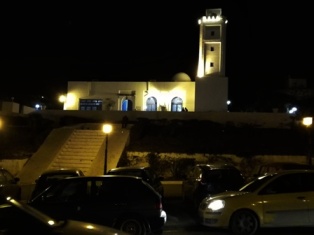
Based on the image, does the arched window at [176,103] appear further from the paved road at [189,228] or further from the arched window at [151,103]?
the paved road at [189,228]

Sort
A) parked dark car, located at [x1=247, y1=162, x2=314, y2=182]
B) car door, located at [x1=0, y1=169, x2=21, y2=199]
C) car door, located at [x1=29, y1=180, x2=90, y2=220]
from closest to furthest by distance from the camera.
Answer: car door, located at [x1=29, y1=180, x2=90, y2=220] → car door, located at [x1=0, y1=169, x2=21, y2=199] → parked dark car, located at [x1=247, y1=162, x2=314, y2=182]

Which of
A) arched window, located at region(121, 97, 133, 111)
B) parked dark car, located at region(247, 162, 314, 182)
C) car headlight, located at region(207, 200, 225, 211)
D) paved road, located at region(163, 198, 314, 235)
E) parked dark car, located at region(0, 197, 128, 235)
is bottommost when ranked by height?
paved road, located at region(163, 198, 314, 235)

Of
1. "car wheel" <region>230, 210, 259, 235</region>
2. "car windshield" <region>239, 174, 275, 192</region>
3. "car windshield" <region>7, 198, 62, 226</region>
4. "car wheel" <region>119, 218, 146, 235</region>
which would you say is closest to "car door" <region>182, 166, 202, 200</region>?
"car windshield" <region>239, 174, 275, 192</region>

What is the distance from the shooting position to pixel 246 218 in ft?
39.1

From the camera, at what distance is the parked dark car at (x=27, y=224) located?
5.35 metres

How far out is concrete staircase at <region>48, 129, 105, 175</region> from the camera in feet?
98.1

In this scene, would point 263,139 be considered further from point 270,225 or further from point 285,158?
point 270,225

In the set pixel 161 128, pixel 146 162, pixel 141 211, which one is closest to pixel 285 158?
pixel 146 162

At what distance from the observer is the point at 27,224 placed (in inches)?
212

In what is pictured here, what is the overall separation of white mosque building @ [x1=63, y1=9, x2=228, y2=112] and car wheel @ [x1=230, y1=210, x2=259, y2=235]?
136 feet

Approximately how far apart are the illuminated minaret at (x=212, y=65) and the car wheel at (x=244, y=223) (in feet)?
135

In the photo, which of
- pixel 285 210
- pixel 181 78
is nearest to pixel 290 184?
pixel 285 210

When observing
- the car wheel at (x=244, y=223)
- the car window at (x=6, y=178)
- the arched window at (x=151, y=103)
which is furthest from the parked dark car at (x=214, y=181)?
the arched window at (x=151, y=103)

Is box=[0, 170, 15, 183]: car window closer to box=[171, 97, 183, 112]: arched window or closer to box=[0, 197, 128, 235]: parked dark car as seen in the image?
box=[0, 197, 128, 235]: parked dark car
